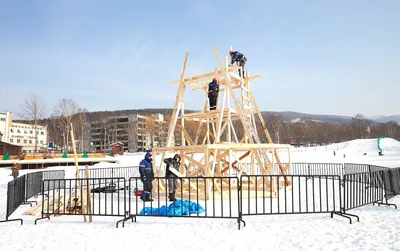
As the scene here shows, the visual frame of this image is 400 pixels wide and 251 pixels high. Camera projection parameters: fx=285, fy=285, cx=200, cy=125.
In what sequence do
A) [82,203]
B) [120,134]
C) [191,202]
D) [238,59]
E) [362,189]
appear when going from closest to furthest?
[82,203], [362,189], [191,202], [238,59], [120,134]

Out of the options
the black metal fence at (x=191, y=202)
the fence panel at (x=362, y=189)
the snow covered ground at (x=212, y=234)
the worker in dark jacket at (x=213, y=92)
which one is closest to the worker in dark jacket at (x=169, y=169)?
the black metal fence at (x=191, y=202)

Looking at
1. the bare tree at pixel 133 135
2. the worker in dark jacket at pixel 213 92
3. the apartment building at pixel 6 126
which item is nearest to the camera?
the worker in dark jacket at pixel 213 92

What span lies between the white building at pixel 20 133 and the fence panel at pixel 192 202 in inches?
3407

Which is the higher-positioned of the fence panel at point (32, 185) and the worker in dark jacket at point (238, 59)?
the worker in dark jacket at point (238, 59)

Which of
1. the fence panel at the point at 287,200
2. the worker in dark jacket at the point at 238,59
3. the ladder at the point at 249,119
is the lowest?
the fence panel at the point at 287,200

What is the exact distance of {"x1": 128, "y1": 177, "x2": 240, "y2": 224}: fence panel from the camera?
24.2ft

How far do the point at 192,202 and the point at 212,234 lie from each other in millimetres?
2673

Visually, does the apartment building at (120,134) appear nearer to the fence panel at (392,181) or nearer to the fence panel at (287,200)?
the fence panel at (287,200)

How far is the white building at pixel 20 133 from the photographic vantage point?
84.2m

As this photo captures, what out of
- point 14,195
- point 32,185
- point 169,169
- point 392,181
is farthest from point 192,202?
point 32,185

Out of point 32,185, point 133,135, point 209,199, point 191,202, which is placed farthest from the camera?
point 133,135

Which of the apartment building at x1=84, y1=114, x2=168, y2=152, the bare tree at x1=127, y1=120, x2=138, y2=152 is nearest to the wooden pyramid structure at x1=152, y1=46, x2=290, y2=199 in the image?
the bare tree at x1=127, y1=120, x2=138, y2=152

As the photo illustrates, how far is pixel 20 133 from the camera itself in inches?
3629

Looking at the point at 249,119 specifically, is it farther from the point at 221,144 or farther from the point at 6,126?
the point at 6,126
